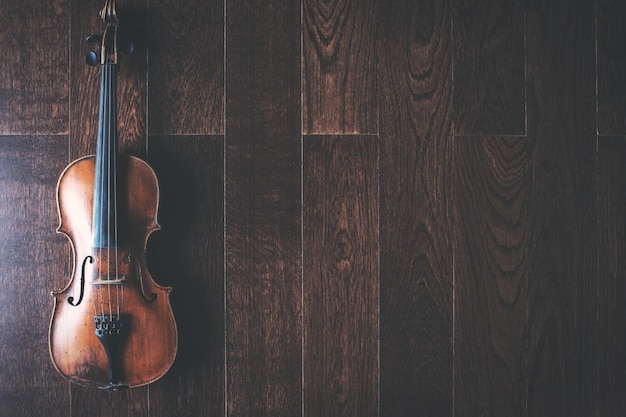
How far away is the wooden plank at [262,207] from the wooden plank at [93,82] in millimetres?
243

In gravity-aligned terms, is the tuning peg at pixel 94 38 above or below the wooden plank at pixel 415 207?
above

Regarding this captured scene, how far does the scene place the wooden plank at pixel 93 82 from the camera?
1322 mm

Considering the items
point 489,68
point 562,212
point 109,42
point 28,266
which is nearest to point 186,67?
point 109,42

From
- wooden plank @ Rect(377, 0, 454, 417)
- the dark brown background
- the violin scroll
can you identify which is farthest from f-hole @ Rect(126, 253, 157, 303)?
wooden plank @ Rect(377, 0, 454, 417)

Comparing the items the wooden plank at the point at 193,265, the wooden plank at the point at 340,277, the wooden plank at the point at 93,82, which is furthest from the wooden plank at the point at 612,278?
the wooden plank at the point at 93,82

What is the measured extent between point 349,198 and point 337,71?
0.37 metres

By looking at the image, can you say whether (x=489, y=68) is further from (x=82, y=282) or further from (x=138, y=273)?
(x=82, y=282)

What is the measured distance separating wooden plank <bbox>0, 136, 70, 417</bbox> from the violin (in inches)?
6.7

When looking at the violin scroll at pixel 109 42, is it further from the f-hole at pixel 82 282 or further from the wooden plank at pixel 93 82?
the f-hole at pixel 82 282

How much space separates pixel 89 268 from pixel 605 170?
4.79ft

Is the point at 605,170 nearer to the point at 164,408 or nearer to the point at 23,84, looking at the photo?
the point at 164,408

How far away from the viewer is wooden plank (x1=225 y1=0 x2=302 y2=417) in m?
1.34

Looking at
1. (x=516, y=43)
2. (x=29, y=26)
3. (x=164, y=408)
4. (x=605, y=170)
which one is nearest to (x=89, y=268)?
(x=164, y=408)

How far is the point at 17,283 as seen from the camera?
1.31 metres
